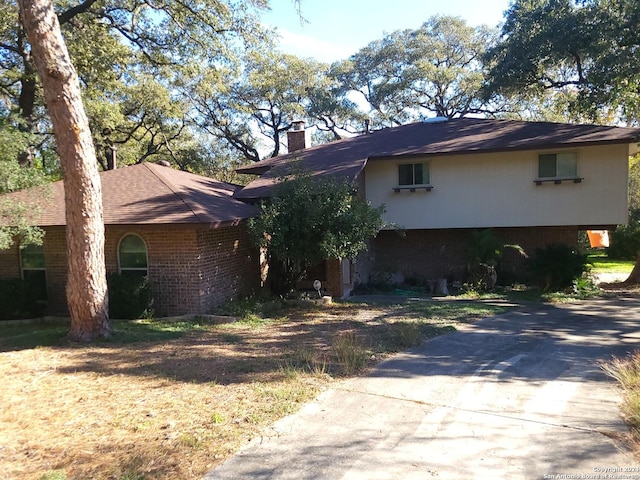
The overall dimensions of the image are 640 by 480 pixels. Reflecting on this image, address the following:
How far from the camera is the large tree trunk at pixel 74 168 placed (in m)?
8.25

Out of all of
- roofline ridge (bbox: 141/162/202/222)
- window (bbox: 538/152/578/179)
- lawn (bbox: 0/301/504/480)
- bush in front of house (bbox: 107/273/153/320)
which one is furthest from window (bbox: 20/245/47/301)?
window (bbox: 538/152/578/179)

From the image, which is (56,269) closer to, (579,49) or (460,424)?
(460,424)

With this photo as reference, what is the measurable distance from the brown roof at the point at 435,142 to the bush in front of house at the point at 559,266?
3.31 meters

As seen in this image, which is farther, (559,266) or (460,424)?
(559,266)

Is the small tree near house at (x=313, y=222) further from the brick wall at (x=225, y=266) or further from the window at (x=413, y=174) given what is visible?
the window at (x=413, y=174)

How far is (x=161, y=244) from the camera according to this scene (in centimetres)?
1174

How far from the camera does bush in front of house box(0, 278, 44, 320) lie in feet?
39.5

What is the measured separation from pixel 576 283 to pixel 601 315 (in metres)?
Result: 3.62

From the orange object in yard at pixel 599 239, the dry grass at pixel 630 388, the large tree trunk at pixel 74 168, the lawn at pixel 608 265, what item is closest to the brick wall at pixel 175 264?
the large tree trunk at pixel 74 168

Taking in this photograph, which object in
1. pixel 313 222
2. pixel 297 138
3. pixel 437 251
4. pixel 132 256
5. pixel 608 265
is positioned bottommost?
pixel 608 265

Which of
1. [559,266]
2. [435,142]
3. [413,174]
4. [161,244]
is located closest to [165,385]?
[161,244]

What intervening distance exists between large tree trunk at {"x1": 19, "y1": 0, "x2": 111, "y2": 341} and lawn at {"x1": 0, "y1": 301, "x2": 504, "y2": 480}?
0.82m

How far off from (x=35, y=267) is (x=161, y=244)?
4.25 m

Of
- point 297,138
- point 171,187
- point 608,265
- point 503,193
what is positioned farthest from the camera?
point 608,265
